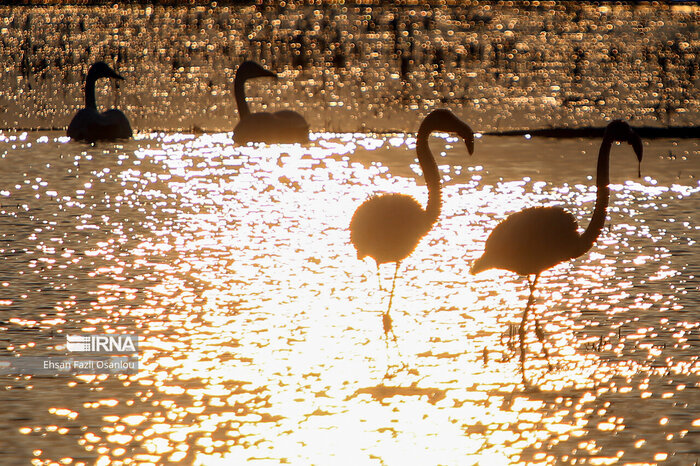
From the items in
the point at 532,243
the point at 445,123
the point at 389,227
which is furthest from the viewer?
the point at 445,123

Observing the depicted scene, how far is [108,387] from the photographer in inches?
271

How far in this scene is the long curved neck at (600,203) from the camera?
8.36m

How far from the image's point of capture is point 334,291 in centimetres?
927

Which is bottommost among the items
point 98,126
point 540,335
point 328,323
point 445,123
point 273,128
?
point 540,335

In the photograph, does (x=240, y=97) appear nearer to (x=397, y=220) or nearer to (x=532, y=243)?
(x=397, y=220)

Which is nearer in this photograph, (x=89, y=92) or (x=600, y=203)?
(x=600, y=203)

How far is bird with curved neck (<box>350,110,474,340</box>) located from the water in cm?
39

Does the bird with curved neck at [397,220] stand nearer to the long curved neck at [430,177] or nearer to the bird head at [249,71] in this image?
the long curved neck at [430,177]

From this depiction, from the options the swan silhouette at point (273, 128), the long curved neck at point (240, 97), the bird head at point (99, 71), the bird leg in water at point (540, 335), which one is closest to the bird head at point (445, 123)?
the bird leg in water at point (540, 335)

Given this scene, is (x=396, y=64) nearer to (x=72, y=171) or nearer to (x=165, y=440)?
(x=72, y=171)

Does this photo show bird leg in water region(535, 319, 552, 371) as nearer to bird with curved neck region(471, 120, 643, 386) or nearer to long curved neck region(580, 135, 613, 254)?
bird with curved neck region(471, 120, 643, 386)

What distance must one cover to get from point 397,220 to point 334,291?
2.55ft

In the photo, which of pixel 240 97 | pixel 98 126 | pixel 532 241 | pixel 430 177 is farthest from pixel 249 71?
pixel 532 241

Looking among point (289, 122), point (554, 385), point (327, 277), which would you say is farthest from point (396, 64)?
point (554, 385)
